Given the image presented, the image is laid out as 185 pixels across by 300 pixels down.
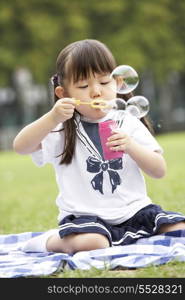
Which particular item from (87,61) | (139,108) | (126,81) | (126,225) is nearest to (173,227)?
(126,225)

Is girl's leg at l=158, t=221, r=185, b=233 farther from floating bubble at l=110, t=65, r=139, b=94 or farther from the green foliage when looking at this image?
the green foliage

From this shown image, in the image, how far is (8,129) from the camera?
24.0 meters

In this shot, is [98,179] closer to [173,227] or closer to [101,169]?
[101,169]

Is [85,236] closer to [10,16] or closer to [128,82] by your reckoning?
[128,82]

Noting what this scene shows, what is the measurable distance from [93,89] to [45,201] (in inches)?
110

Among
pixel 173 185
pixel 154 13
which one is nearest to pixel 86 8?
pixel 154 13

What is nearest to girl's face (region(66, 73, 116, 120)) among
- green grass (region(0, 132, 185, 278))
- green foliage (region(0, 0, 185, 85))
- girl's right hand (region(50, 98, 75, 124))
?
girl's right hand (region(50, 98, 75, 124))

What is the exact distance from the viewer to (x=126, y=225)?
9.82ft

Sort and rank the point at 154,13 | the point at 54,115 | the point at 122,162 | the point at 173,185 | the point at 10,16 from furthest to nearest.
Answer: the point at 154,13, the point at 10,16, the point at 173,185, the point at 122,162, the point at 54,115

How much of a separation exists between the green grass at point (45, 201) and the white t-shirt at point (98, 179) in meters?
0.49

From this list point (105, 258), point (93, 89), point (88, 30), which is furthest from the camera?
point (88, 30)

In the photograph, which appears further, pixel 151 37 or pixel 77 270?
pixel 151 37

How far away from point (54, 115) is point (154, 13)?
17317 mm

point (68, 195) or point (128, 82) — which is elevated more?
point (128, 82)
